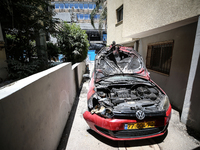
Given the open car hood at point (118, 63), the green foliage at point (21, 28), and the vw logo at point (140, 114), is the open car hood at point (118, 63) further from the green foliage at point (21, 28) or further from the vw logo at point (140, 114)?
the green foliage at point (21, 28)

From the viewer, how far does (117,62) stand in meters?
3.67

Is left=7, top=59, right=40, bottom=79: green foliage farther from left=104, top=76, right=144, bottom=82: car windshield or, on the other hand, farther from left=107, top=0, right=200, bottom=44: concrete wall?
left=107, top=0, right=200, bottom=44: concrete wall

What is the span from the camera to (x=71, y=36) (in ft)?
23.5

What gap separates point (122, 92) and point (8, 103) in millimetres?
2223

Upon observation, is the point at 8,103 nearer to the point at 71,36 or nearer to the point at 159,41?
the point at 159,41

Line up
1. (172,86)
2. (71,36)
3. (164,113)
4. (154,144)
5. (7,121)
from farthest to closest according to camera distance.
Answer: (71,36) → (172,86) → (154,144) → (164,113) → (7,121)

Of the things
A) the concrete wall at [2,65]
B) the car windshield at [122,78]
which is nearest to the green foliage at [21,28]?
the concrete wall at [2,65]

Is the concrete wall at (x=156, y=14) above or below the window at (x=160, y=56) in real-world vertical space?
above

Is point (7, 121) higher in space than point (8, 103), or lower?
lower

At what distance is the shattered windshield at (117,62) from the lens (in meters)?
3.17

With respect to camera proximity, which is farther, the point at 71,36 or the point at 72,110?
the point at 71,36

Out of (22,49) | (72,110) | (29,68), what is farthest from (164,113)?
(22,49)

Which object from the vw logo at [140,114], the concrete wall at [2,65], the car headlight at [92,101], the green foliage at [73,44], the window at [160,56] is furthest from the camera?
the green foliage at [73,44]

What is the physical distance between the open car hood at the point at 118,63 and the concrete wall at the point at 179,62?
1268 mm
